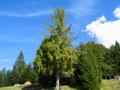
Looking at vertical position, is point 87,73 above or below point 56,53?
below

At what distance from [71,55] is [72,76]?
477 cm

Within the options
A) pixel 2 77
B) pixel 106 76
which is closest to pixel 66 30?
pixel 106 76

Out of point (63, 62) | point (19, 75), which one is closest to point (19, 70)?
point (19, 75)

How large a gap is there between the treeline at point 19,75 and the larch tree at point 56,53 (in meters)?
34.5

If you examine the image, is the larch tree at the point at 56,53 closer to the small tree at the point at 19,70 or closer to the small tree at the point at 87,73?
the small tree at the point at 87,73

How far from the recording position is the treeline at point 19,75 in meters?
99.3

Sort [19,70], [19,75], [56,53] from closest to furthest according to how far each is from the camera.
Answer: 1. [56,53]
2. [19,75]
3. [19,70]

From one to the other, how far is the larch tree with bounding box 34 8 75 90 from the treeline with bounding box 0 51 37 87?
34502 millimetres

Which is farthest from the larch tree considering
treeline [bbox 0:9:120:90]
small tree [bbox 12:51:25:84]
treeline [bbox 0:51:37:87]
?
small tree [bbox 12:51:25:84]

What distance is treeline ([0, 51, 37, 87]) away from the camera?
99.3 metres

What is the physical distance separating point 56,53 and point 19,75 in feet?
178

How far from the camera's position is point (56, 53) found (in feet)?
181

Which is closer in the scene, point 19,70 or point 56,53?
point 56,53

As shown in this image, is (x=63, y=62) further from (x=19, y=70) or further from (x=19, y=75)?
(x=19, y=70)
